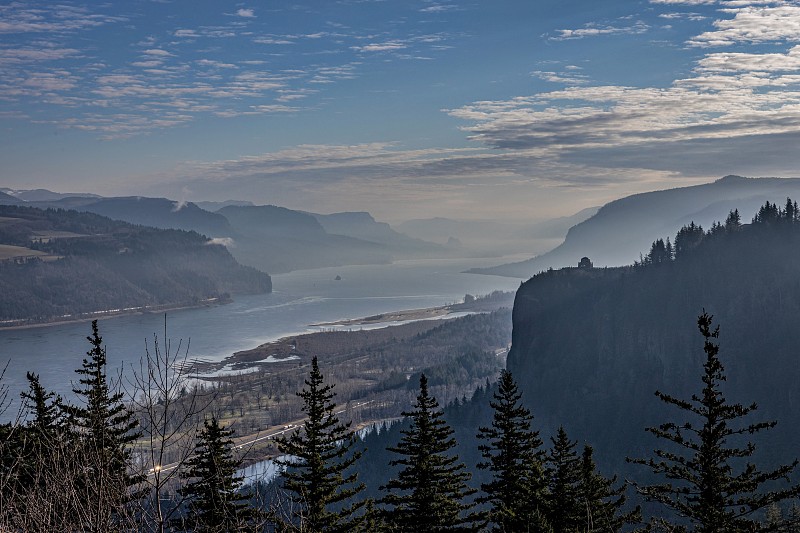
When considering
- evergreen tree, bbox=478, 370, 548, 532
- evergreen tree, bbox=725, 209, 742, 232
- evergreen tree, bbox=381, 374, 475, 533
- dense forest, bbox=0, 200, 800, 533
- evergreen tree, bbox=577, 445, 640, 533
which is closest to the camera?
evergreen tree, bbox=577, 445, 640, 533

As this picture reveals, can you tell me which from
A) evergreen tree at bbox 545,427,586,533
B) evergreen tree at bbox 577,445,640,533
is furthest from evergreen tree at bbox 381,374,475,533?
evergreen tree at bbox 577,445,640,533

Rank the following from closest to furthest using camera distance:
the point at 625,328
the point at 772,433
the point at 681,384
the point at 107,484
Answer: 1. the point at 107,484
2. the point at 772,433
3. the point at 681,384
4. the point at 625,328

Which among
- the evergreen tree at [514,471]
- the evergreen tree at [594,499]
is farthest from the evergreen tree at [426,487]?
the evergreen tree at [594,499]

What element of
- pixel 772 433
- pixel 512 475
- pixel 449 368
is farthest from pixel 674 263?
pixel 512 475

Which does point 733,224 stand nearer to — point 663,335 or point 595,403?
point 663,335

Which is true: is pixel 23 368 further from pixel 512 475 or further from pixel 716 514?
pixel 716 514

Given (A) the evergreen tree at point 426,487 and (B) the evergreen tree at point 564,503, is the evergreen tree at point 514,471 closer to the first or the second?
(B) the evergreen tree at point 564,503

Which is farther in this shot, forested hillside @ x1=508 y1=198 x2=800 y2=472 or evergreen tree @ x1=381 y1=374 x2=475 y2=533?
forested hillside @ x1=508 y1=198 x2=800 y2=472

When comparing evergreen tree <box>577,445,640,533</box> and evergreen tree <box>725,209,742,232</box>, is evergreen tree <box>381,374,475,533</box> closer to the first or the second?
evergreen tree <box>577,445,640,533</box>
